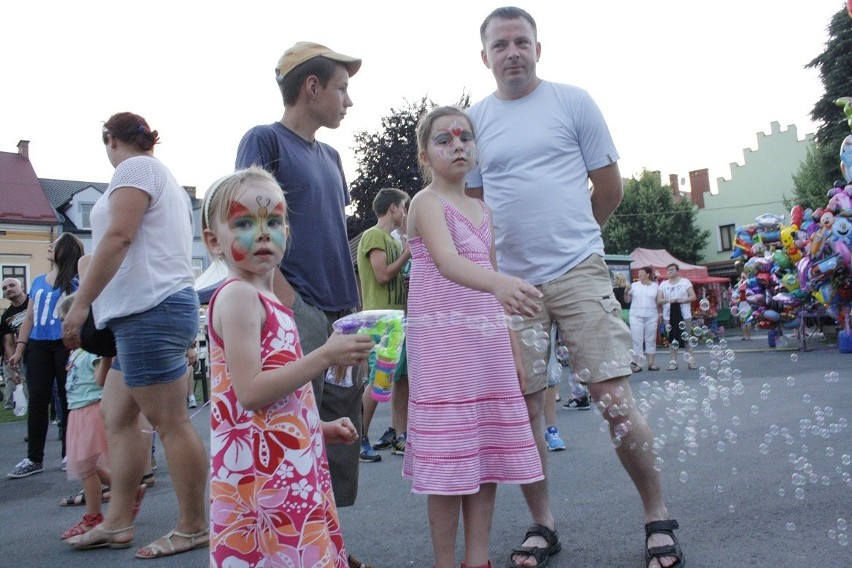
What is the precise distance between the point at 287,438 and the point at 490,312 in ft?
3.63

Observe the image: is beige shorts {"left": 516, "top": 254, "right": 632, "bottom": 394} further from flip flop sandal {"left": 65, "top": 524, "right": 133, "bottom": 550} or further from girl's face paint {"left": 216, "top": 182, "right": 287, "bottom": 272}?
flip flop sandal {"left": 65, "top": 524, "right": 133, "bottom": 550}

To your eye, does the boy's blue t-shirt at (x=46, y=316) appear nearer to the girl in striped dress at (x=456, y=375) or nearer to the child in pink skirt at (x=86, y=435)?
the child in pink skirt at (x=86, y=435)

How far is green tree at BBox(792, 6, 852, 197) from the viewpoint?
1140 inches

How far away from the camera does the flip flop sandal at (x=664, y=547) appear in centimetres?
281

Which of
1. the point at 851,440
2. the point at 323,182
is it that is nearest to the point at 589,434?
the point at 851,440

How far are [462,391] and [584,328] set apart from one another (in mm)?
622

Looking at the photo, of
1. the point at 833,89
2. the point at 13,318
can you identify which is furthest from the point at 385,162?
the point at 13,318

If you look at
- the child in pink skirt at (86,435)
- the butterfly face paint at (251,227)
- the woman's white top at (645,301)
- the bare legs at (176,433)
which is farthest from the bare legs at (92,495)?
the woman's white top at (645,301)

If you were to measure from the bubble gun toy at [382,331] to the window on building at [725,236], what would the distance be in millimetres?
49011

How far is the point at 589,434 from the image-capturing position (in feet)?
20.6

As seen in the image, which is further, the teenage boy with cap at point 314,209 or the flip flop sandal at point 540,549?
the flip flop sandal at point 540,549

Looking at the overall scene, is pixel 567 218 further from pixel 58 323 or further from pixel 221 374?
pixel 58 323

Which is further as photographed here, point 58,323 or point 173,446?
point 58,323

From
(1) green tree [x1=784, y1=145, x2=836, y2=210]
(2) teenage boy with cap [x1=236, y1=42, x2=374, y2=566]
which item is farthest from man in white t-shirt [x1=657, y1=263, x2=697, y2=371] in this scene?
(1) green tree [x1=784, y1=145, x2=836, y2=210]
